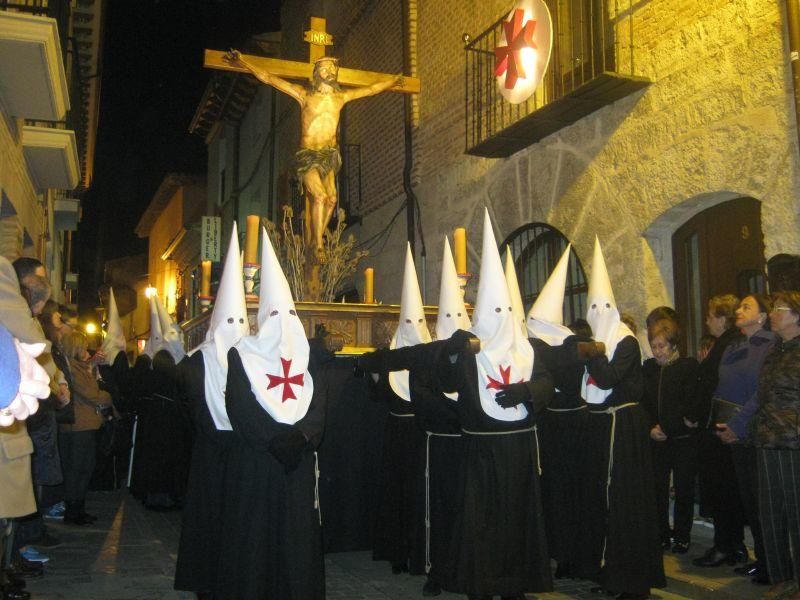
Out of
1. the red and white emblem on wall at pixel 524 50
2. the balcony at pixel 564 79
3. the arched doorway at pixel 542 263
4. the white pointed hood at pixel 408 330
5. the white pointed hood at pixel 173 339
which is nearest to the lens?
the white pointed hood at pixel 408 330

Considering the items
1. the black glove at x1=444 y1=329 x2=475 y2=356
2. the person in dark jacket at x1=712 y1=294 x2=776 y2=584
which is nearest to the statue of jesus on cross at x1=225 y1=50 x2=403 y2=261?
the black glove at x1=444 y1=329 x2=475 y2=356

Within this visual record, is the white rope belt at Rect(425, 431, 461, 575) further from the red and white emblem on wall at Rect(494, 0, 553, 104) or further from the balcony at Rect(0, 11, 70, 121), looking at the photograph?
the balcony at Rect(0, 11, 70, 121)

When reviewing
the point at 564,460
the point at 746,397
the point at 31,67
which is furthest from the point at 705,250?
the point at 31,67

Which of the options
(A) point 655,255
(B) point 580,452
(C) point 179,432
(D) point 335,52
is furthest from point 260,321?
(D) point 335,52

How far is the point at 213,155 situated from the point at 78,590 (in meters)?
23.2

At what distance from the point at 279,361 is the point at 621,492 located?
2337 millimetres

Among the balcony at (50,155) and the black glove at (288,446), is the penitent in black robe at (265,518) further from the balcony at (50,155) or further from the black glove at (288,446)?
the balcony at (50,155)

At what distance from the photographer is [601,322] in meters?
5.34

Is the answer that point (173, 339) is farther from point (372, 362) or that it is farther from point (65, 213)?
point (65, 213)

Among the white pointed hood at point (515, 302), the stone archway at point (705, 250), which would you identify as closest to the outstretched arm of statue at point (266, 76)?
the white pointed hood at point (515, 302)

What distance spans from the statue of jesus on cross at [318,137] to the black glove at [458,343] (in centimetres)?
310

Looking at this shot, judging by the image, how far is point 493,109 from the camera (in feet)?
31.0

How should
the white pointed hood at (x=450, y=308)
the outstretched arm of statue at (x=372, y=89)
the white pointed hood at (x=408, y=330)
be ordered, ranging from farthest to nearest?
the outstretched arm of statue at (x=372, y=89) → the white pointed hood at (x=408, y=330) → the white pointed hood at (x=450, y=308)

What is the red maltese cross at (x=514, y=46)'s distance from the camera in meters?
7.84
